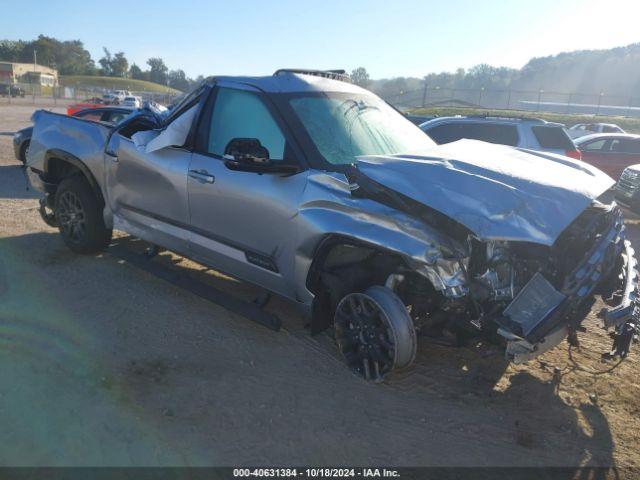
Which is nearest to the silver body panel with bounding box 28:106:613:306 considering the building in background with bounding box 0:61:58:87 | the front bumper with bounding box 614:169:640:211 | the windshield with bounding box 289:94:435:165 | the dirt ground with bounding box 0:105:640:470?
the windshield with bounding box 289:94:435:165

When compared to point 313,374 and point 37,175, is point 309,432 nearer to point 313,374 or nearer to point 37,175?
point 313,374

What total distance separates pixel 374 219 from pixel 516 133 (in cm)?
721

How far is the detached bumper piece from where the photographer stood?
116 inches

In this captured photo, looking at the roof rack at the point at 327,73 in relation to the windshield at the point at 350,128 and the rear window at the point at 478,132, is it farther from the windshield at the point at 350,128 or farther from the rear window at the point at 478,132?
the rear window at the point at 478,132

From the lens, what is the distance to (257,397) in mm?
3379

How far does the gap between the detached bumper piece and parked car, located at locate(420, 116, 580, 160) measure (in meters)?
6.15

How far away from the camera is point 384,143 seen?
4199mm

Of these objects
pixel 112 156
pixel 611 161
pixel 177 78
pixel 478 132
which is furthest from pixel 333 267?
pixel 177 78

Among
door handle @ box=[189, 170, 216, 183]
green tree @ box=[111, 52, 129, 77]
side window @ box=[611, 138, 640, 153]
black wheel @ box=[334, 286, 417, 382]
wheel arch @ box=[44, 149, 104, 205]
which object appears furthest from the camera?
green tree @ box=[111, 52, 129, 77]

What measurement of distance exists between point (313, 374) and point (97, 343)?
5.53 feet

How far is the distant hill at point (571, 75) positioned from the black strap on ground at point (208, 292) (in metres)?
111

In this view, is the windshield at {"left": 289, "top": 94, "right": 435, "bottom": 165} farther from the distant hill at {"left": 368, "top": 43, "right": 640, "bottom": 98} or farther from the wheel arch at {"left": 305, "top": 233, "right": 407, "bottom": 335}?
the distant hill at {"left": 368, "top": 43, "right": 640, "bottom": 98}

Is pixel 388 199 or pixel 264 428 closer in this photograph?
pixel 264 428

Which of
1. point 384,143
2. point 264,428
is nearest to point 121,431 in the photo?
point 264,428
